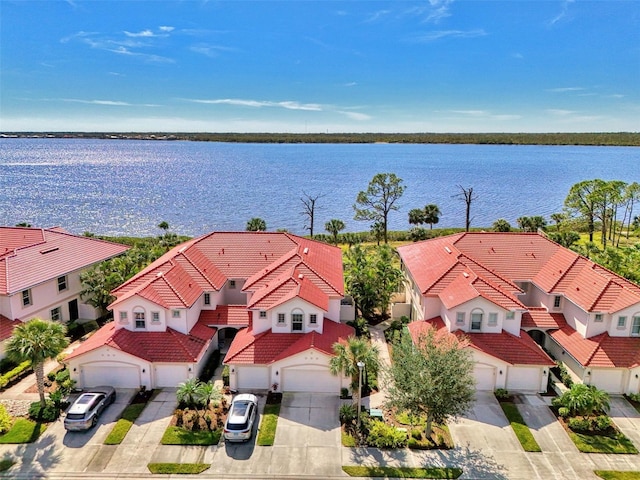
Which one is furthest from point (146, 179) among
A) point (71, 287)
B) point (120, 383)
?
point (120, 383)

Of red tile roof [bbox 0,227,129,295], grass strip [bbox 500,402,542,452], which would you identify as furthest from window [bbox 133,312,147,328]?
grass strip [bbox 500,402,542,452]

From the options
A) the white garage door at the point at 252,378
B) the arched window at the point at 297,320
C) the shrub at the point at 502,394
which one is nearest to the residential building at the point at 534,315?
the shrub at the point at 502,394

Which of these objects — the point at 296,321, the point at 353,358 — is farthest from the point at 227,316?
the point at 353,358

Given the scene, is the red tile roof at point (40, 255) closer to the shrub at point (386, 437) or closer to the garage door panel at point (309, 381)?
the garage door panel at point (309, 381)

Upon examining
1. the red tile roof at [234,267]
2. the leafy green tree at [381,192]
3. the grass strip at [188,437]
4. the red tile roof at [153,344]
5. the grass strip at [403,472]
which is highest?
the leafy green tree at [381,192]

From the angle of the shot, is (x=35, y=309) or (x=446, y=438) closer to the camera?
(x=446, y=438)

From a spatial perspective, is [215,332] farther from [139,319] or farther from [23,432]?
[23,432]

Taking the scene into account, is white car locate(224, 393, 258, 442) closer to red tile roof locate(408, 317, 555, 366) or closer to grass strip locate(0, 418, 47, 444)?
grass strip locate(0, 418, 47, 444)

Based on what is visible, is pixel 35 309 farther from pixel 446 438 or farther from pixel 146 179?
pixel 146 179
